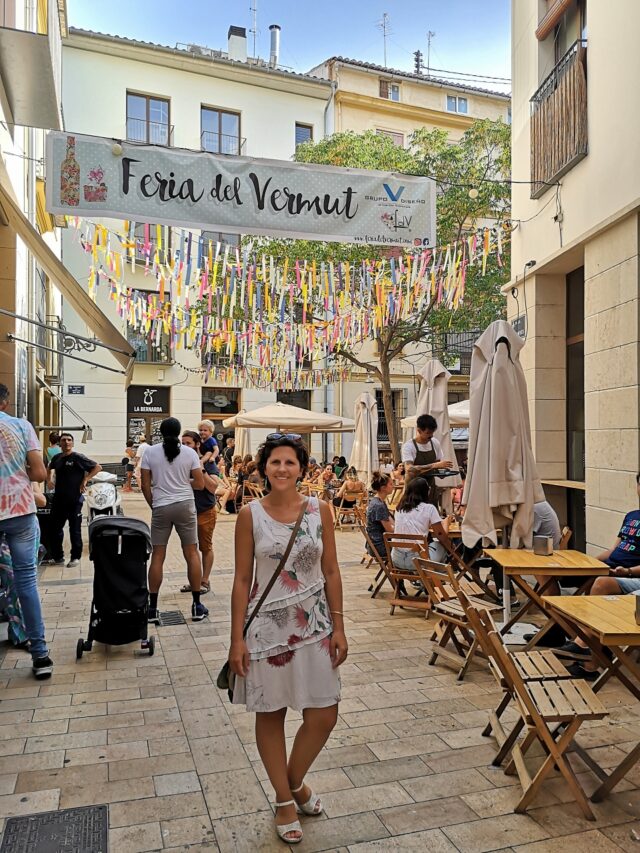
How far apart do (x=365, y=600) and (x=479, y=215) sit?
1329 centimetres

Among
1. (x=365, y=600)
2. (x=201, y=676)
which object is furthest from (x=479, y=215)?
(x=201, y=676)

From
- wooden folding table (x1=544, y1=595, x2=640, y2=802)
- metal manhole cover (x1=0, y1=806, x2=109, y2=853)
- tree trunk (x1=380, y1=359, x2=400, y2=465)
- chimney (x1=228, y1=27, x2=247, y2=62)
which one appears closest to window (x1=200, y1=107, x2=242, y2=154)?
chimney (x1=228, y1=27, x2=247, y2=62)

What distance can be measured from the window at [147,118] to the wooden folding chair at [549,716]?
1018 inches

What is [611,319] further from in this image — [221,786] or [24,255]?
[24,255]

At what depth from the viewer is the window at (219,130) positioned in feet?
86.0

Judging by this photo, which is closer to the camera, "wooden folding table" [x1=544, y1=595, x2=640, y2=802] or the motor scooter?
"wooden folding table" [x1=544, y1=595, x2=640, y2=802]

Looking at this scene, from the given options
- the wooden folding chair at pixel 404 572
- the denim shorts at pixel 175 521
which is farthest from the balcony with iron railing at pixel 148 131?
the wooden folding chair at pixel 404 572

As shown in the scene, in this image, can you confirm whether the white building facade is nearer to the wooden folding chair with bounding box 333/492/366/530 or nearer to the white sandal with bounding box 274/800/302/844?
the wooden folding chair with bounding box 333/492/366/530

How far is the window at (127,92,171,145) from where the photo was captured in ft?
82.9

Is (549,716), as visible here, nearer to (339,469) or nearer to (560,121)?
(560,121)

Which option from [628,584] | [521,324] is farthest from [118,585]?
[521,324]

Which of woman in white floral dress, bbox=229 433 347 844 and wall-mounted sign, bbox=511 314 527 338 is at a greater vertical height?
wall-mounted sign, bbox=511 314 527 338

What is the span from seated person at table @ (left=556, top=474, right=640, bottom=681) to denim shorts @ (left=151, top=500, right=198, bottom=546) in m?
3.10

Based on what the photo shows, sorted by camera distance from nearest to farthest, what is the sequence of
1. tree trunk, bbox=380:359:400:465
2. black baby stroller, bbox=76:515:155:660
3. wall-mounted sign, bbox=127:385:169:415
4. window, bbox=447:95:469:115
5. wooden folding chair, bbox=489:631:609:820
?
wooden folding chair, bbox=489:631:609:820, black baby stroller, bbox=76:515:155:660, tree trunk, bbox=380:359:400:465, wall-mounted sign, bbox=127:385:169:415, window, bbox=447:95:469:115
